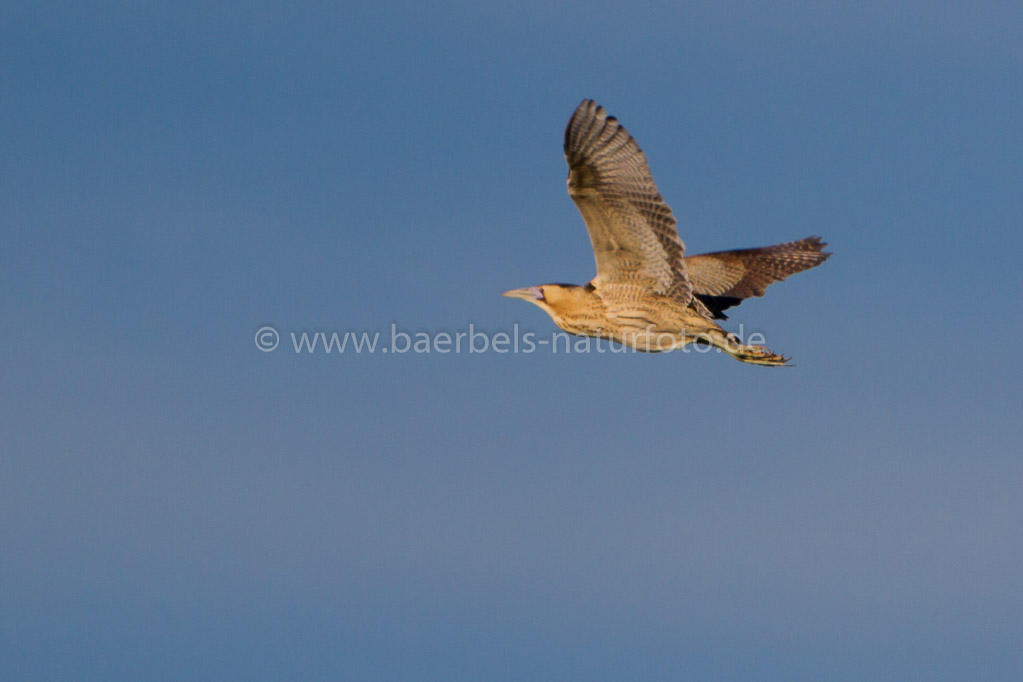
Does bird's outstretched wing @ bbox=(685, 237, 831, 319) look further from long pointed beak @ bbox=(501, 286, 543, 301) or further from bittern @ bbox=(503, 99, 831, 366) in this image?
long pointed beak @ bbox=(501, 286, 543, 301)

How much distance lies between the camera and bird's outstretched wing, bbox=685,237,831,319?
10.0 m

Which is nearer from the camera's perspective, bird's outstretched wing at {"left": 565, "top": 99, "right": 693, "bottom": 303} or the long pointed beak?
bird's outstretched wing at {"left": 565, "top": 99, "right": 693, "bottom": 303}

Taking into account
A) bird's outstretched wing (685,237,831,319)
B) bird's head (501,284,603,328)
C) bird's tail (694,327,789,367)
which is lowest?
bird's tail (694,327,789,367)

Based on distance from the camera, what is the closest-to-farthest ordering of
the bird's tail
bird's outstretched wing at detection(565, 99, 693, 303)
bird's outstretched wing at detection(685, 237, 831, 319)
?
bird's outstretched wing at detection(565, 99, 693, 303), the bird's tail, bird's outstretched wing at detection(685, 237, 831, 319)

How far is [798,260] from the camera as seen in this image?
10445 mm

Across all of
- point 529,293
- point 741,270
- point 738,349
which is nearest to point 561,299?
point 529,293

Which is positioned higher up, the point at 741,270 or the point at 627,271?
the point at 741,270

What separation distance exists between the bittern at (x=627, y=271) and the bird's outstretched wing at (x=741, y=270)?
0.01m

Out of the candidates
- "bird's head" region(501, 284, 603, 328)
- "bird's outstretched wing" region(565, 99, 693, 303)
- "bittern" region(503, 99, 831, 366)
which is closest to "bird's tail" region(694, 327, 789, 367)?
"bittern" region(503, 99, 831, 366)

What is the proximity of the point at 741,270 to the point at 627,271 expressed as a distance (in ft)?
6.09

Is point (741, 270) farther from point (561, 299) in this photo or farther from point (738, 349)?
point (561, 299)

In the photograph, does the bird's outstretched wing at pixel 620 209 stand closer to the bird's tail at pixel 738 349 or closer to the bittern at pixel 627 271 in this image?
the bittern at pixel 627 271

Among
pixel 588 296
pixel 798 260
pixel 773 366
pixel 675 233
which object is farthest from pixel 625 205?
pixel 798 260

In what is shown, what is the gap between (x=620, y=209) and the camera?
8258 mm
